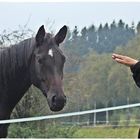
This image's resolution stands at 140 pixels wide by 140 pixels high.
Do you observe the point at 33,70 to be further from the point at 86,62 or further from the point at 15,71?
the point at 86,62

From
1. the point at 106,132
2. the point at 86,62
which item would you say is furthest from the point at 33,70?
the point at 106,132

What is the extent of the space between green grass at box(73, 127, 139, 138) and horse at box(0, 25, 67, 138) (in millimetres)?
158

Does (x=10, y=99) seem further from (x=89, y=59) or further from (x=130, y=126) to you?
(x=130, y=126)

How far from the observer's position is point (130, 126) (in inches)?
62.7

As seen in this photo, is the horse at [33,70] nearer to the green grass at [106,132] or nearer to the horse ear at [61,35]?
the horse ear at [61,35]

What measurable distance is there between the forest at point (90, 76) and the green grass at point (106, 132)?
0.04 m

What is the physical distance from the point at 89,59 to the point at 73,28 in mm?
167

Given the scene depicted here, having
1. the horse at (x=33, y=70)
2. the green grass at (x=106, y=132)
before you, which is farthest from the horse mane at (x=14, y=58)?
the green grass at (x=106, y=132)

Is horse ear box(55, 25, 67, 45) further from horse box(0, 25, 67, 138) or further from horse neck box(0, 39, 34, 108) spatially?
horse neck box(0, 39, 34, 108)

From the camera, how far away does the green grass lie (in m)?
1.58

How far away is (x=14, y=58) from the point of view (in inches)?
67.9

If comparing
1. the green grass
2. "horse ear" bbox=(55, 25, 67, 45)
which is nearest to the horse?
"horse ear" bbox=(55, 25, 67, 45)

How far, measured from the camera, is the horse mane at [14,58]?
1.67 meters

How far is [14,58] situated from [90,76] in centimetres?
39
